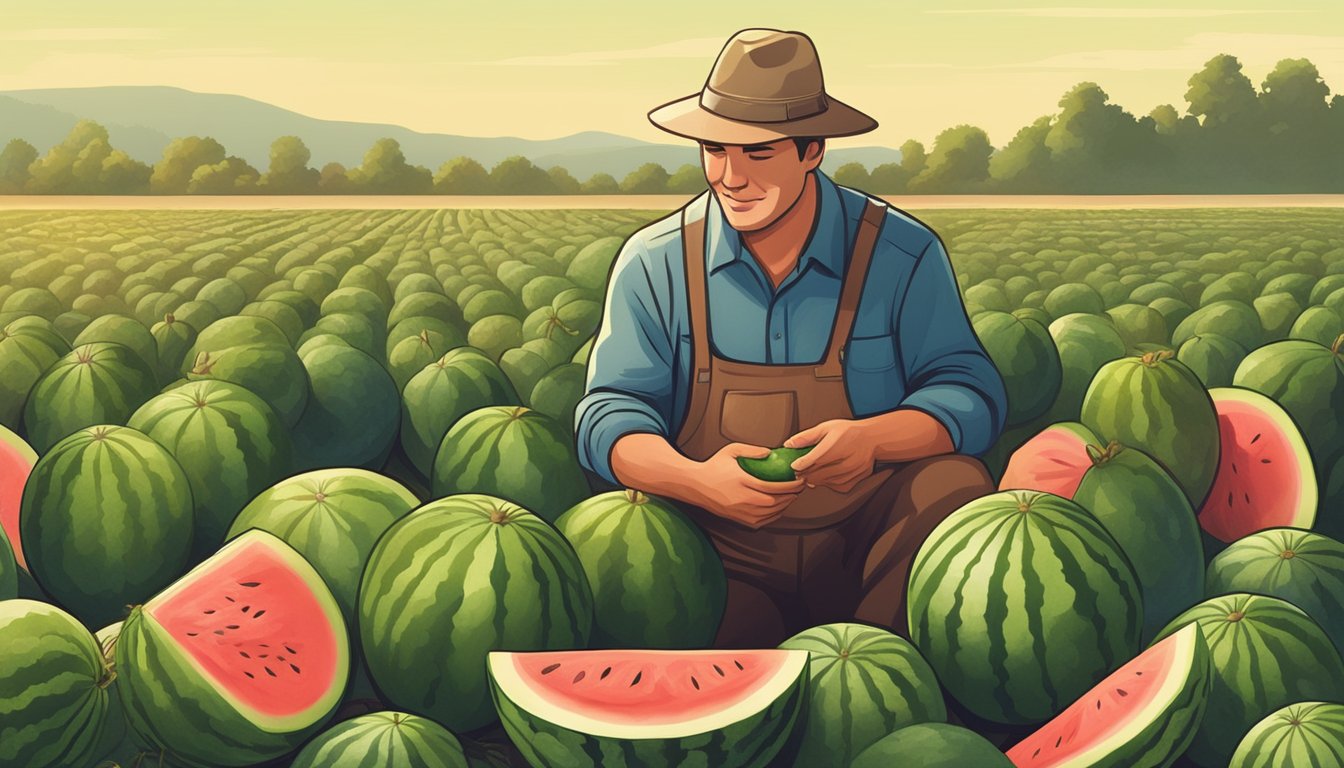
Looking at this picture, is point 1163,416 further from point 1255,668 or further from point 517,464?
point 517,464

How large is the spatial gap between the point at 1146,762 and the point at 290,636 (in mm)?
2022

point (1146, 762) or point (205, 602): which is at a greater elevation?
point (205, 602)

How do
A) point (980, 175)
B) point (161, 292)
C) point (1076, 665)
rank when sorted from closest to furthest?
point (1076, 665) → point (161, 292) → point (980, 175)

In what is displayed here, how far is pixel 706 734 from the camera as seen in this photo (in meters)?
2.80

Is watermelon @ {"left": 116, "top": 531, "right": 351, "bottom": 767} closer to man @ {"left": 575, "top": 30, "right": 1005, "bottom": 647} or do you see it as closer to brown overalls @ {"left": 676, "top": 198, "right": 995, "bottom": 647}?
man @ {"left": 575, "top": 30, "right": 1005, "bottom": 647}

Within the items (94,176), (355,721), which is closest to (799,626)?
(355,721)

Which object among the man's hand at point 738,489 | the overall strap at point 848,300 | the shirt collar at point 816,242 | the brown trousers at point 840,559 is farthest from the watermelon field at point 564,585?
Answer: the shirt collar at point 816,242

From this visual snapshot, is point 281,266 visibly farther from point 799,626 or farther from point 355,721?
point 355,721

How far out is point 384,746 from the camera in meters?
2.78

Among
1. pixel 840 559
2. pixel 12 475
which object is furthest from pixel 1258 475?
pixel 12 475

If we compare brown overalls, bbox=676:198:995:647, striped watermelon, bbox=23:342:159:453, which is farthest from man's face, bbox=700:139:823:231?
striped watermelon, bbox=23:342:159:453

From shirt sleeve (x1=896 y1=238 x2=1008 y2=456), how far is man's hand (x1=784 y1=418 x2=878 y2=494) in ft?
1.01

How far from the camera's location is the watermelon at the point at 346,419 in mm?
5516

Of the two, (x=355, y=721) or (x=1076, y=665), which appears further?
(x=1076, y=665)
